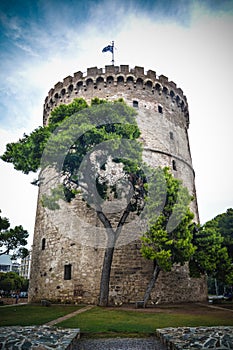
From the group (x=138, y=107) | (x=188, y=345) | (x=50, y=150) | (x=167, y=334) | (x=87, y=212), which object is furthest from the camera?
(x=138, y=107)

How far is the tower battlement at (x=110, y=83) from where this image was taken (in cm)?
1983

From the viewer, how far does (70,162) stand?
12.3 meters

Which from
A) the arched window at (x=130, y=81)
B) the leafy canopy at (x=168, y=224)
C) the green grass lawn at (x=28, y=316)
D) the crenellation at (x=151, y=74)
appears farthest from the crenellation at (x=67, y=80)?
the green grass lawn at (x=28, y=316)

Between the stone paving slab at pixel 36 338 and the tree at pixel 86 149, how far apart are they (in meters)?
6.28

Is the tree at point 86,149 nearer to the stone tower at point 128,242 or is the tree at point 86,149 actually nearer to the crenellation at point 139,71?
the stone tower at point 128,242

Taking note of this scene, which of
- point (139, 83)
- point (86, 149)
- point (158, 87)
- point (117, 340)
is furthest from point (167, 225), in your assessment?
point (158, 87)

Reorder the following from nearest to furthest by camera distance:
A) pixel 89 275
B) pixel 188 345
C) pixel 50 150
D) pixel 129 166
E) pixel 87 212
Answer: pixel 188 345 → pixel 50 150 → pixel 129 166 → pixel 89 275 → pixel 87 212

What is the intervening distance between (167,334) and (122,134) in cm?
854

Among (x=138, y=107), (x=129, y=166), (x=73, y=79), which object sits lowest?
(x=129, y=166)

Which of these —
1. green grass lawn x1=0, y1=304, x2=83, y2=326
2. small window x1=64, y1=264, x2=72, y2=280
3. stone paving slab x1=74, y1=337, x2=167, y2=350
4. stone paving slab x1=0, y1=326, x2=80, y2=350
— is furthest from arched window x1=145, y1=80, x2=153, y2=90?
stone paving slab x1=0, y1=326, x2=80, y2=350

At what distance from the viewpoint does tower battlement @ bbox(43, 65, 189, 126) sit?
781 inches

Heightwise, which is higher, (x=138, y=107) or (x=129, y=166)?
(x=138, y=107)

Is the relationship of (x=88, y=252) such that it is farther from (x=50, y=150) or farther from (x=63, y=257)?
(x=50, y=150)

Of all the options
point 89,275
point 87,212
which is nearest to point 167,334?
point 89,275
